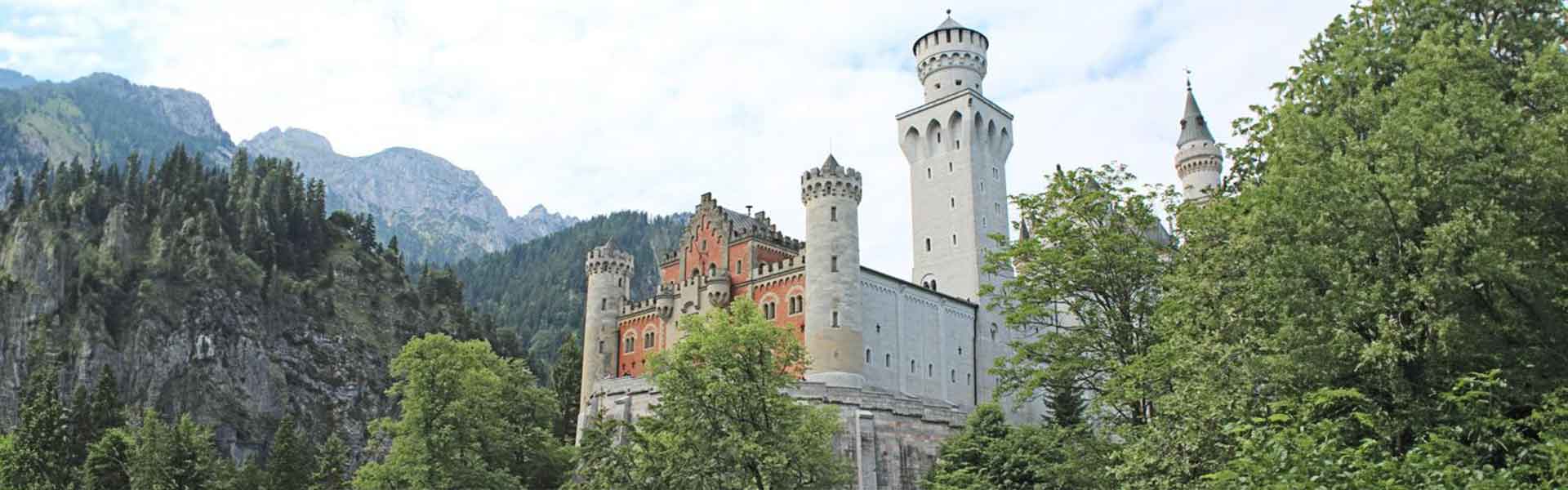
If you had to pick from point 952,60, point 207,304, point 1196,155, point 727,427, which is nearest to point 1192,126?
point 1196,155

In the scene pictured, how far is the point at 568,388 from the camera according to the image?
8462 centimetres

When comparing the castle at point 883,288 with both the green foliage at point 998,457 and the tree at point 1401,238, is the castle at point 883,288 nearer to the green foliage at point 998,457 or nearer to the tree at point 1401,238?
the green foliage at point 998,457

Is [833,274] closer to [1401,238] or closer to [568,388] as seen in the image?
[568,388]

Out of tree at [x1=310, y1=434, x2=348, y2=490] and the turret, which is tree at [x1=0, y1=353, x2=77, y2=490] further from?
the turret

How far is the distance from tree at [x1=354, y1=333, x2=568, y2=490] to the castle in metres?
4.87

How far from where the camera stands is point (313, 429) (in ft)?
400

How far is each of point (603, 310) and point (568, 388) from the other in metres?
10.4

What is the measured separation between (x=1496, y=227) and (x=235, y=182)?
153 metres

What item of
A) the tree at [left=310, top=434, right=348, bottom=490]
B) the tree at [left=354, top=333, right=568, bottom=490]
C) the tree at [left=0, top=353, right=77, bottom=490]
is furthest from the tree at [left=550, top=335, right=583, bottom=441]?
the tree at [left=0, top=353, right=77, bottom=490]

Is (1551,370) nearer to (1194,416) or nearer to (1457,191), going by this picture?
(1457,191)

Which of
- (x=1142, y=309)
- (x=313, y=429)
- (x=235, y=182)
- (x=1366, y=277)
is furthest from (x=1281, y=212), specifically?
(x=235, y=182)

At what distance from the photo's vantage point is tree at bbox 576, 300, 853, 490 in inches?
1657

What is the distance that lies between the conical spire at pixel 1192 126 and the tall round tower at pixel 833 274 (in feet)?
119

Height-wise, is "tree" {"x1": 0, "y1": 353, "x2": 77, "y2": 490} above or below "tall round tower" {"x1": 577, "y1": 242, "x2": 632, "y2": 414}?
below
